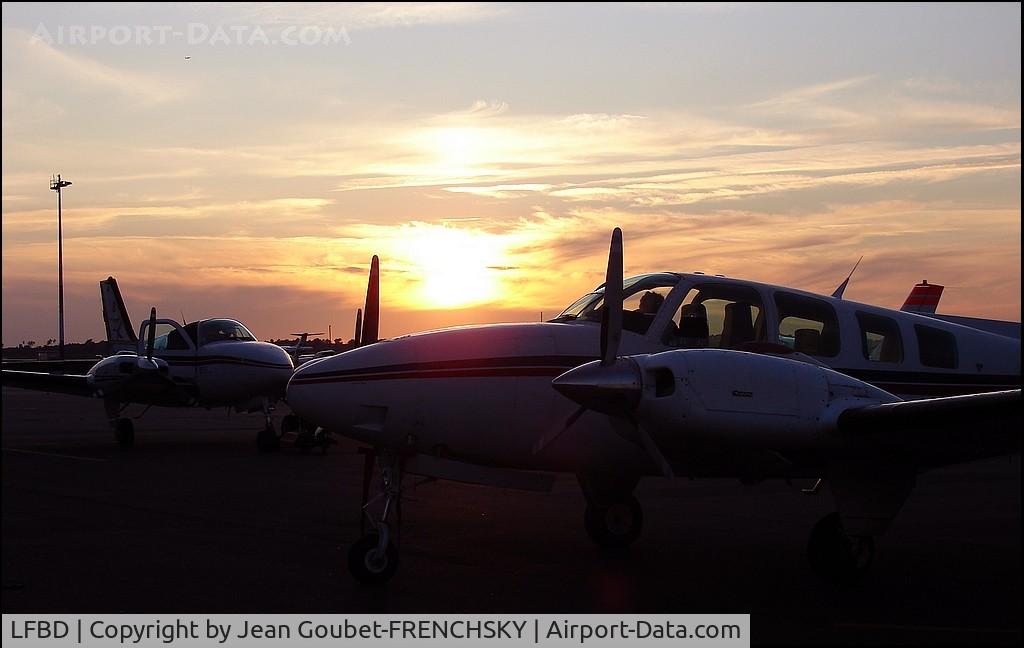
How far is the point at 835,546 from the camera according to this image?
931 centimetres

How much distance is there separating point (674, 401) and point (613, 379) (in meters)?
0.50

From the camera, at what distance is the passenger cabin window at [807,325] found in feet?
33.4

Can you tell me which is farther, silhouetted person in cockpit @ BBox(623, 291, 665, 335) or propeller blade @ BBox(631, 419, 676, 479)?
silhouetted person in cockpit @ BBox(623, 291, 665, 335)

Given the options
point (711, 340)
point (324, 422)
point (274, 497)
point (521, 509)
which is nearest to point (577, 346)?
point (711, 340)

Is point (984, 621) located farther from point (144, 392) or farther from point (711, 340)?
point (144, 392)

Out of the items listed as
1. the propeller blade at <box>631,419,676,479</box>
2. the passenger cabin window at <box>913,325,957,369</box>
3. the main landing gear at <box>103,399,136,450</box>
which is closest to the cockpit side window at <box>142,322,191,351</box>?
the main landing gear at <box>103,399,136,450</box>

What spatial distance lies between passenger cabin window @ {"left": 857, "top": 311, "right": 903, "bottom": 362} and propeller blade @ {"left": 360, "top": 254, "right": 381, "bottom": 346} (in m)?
4.76

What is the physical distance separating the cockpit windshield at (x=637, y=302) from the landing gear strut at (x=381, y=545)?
2.25m

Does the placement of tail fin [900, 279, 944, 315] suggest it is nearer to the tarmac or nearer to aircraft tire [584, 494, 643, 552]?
the tarmac

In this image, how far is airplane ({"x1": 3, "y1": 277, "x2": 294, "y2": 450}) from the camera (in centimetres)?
2553

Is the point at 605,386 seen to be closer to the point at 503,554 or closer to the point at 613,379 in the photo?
the point at 613,379

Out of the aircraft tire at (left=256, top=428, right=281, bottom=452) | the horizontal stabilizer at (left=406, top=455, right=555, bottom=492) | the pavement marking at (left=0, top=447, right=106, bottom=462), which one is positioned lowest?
the pavement marking at (left=0, top=447, right=106, bottom=462)

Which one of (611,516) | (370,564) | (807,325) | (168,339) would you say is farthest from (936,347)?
(168,339)

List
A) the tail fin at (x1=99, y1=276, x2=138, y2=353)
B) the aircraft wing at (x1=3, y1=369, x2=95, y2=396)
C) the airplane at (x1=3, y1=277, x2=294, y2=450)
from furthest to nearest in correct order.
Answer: the tail fin at (x1=99, y1=276, x2=138, y2=353), the aircraft wing at (x1=3, y1=369, x2=95, y2=396), the airplane at (x1=3, y1=277, x2=294, y2=450)
